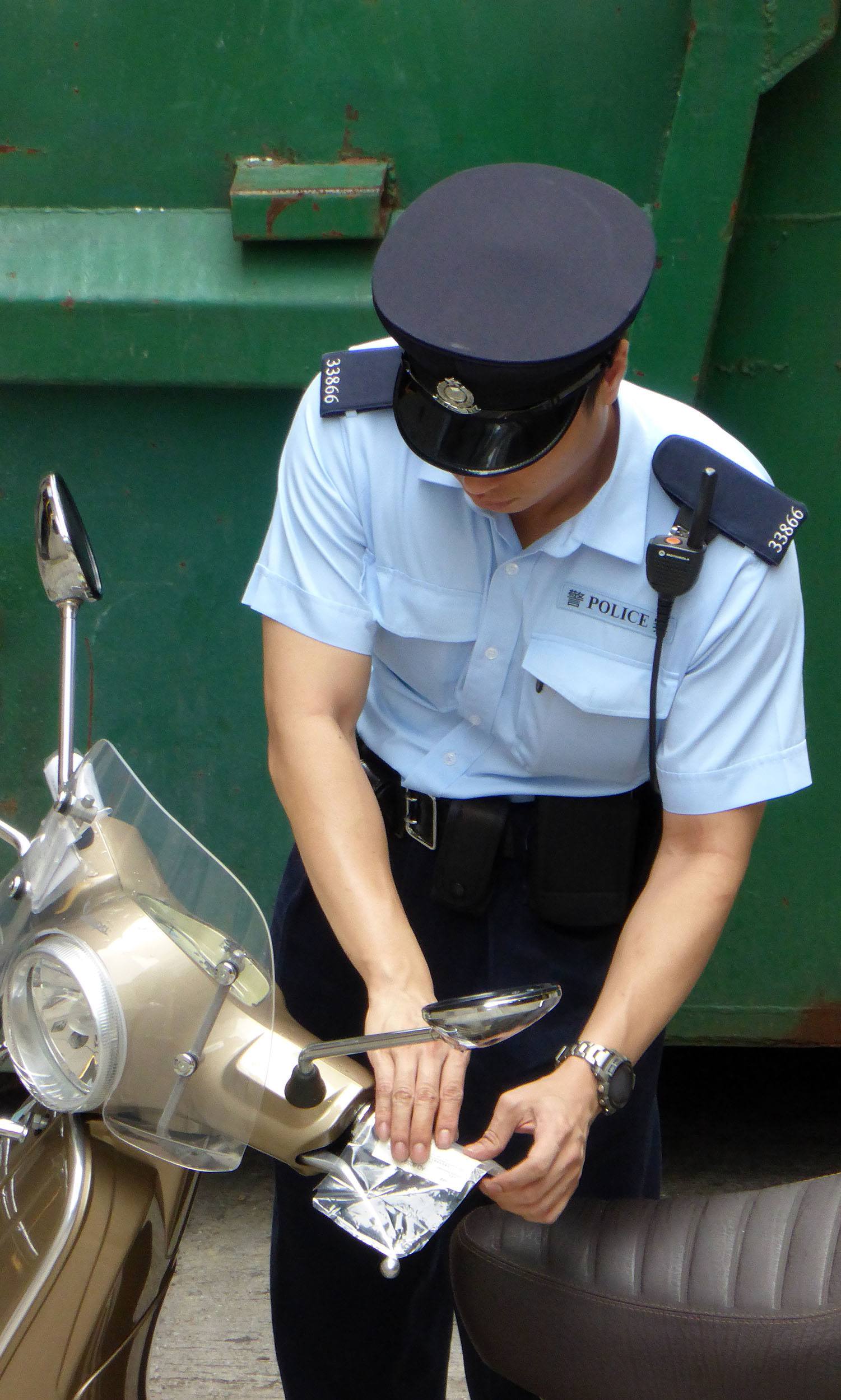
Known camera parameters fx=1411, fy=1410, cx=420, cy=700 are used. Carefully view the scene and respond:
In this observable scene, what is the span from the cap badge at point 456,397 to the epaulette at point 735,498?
0.25 metres

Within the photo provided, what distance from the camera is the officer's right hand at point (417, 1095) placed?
1.05 m

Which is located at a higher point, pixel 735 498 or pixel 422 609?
pixel 735 498

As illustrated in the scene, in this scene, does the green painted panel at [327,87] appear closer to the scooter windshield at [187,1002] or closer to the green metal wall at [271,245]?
the green metal wall at [271,245]

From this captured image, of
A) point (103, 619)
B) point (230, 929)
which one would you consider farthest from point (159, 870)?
point (103, 619)

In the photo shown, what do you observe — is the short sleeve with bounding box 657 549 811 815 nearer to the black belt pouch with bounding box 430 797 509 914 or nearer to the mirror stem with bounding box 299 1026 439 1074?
the black belt pouch with bounding box 430 797 509 914

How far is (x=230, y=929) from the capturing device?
1069 millimetres

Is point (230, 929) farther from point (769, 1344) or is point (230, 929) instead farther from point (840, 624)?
point (840, 624)

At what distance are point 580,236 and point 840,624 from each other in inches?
33.7

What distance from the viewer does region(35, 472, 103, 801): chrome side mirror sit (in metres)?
1.14

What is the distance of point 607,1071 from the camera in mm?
1175

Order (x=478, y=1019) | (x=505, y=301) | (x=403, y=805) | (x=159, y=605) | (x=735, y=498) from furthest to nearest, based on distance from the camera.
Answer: (x=159, y=605) < (x=403, y=805) < (x=735, y=498) < (x=505, y=301) < (x=478, y=1019)

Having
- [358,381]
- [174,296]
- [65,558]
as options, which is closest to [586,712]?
[358,381]

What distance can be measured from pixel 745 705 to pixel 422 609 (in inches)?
12.4

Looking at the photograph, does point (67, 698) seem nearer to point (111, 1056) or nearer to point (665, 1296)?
point (111, 1056)
